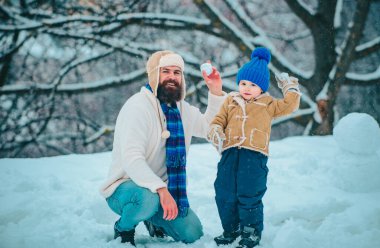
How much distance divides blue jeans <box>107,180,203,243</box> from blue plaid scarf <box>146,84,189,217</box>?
0.28 ft

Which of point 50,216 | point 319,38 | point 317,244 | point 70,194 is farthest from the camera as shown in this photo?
point 319,38

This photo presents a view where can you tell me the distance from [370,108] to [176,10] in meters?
4.10

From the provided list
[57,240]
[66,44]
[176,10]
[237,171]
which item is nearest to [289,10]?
[176,10]

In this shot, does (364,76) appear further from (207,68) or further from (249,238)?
(249,238)

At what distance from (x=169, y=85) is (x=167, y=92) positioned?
0.15ft

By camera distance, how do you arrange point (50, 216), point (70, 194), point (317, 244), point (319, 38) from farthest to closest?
1. point (319, 38)
2. point (70, 194)
3. point (50, 216)
4. point (317, 244)

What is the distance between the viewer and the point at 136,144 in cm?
217

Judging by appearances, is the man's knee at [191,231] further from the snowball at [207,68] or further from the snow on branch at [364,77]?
the snow on branch at [364,77]

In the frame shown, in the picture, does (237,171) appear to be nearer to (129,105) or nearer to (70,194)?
(129,105)

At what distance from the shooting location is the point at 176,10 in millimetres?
7047

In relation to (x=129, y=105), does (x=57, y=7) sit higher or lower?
higher

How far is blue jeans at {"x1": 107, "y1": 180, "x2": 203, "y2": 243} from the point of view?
2.18m

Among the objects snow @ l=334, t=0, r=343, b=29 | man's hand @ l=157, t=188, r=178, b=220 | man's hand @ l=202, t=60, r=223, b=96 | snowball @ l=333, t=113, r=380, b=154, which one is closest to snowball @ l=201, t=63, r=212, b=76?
man's hand @ l=202, t=60, r=223, b=96

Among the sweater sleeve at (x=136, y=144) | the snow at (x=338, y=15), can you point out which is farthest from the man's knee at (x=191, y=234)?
the snow at (x=338, y=15)
